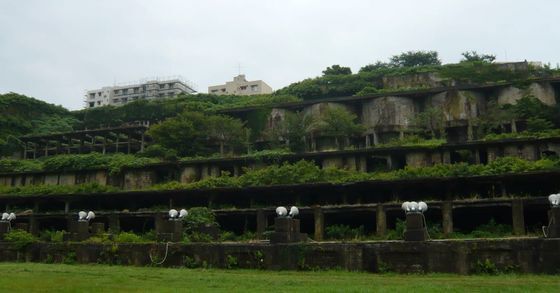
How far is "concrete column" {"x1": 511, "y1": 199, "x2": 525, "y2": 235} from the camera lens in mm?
36219

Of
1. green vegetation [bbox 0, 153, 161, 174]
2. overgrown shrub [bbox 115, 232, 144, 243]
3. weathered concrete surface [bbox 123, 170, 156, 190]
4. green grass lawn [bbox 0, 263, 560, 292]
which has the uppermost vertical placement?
green vegetation [bbox 0, 153, 161, 174]

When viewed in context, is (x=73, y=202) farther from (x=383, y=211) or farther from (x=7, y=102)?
(x=7, y=102)

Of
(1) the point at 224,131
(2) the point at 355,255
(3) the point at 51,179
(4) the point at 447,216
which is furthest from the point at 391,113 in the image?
(2) the point at 355,255

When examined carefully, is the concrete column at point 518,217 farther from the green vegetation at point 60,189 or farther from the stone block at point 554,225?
the green vegetation at point 60,189

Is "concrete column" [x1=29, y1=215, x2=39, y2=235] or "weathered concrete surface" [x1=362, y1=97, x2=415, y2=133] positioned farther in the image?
"weathered concrete surface" [x1=362, y1=97, x2=415, y2=133]

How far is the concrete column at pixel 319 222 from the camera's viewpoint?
41.5 metres

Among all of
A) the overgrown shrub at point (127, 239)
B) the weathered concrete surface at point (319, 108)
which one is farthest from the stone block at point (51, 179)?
the overgrown shrub at point (127, 239)

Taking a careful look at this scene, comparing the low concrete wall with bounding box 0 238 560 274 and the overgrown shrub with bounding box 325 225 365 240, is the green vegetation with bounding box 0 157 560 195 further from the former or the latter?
the low concrete wall with bounding box 0 238 560 274

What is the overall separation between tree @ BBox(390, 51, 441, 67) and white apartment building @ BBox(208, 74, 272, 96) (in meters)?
36.0

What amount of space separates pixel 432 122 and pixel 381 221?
24.5m

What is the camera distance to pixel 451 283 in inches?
849

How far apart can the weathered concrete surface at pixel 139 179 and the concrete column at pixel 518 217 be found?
36086mm

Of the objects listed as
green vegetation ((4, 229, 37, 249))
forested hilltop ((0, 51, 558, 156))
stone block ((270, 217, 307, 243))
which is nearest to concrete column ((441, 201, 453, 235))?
stone block ((270, 217, 307, 243))

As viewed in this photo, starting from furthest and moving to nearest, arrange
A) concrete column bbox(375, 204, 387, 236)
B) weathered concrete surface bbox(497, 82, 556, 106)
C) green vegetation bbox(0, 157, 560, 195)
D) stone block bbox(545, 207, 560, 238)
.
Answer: weathered concrete surface bbox(497, 82, 556, 106)
green vegetation bbox(0, 157, 560, 195)
concrete column bbox(375, 204, 387, 236)
stone block bbox(545, 207, 560, 238)
